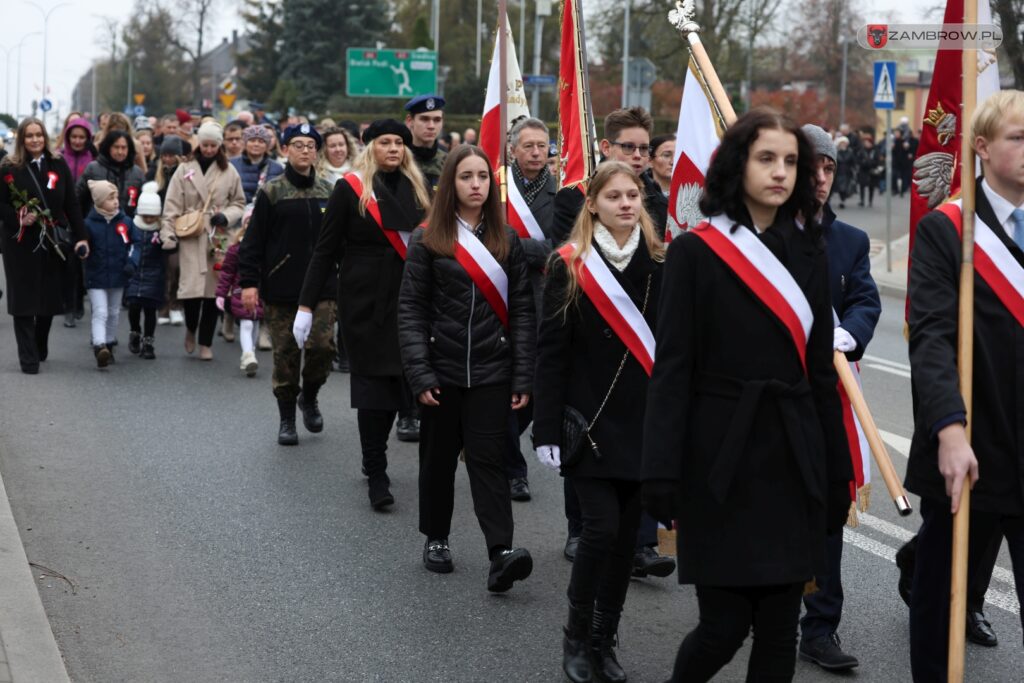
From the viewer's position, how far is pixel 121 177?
13820 millimetres

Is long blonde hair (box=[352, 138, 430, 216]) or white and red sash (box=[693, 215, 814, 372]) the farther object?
long blonde hair (box=[352, 138, 430, 216])

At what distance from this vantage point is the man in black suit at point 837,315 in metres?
5.47

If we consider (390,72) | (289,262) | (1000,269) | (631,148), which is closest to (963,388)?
(1000,269)

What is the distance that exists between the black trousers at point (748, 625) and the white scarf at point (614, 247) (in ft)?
5.21

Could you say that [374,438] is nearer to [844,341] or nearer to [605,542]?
[605,542]

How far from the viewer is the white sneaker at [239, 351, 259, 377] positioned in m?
12.3

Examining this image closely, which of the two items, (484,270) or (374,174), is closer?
(484,270)

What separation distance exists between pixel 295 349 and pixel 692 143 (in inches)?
178

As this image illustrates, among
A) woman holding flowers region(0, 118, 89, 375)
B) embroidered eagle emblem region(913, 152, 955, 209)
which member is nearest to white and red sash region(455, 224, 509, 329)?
embroidered eagle emblem region(913, 152, 955, 209)

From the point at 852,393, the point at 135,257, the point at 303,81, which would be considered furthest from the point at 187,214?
the point at 303,81

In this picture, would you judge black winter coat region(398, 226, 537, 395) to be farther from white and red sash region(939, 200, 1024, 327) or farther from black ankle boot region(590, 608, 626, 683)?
white and red sash region(939, 200, 1024, 327)

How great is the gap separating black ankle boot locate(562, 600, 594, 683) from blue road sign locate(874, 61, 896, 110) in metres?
18.0

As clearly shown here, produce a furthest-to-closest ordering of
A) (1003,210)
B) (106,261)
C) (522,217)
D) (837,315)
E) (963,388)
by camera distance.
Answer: (106,261)
(522,217)
(837,315)
(1003,210)
(963,388)

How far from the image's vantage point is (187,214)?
526 inches
